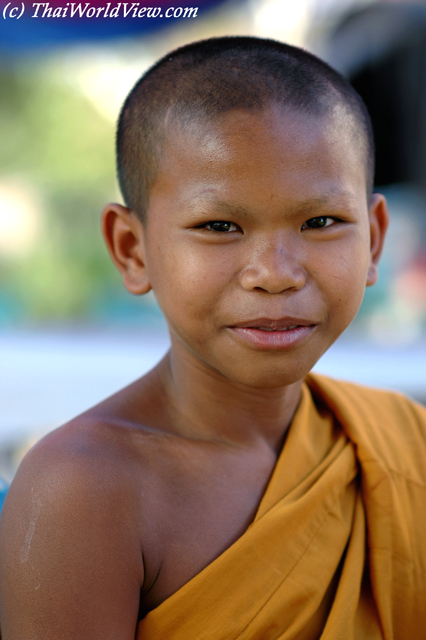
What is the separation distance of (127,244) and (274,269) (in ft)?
1.50

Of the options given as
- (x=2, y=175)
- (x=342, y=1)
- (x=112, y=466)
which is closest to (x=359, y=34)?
(x=342, y=1)

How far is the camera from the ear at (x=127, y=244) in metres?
1.44

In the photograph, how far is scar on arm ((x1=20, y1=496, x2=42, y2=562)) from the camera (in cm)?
110

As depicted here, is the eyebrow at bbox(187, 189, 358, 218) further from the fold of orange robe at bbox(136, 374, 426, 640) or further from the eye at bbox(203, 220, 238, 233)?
the fold of orange robe at bbox(136, 374, 426, 640)

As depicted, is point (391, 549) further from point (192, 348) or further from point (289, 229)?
point (289, 229)

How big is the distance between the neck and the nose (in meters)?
0.34

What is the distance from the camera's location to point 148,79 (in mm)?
1446

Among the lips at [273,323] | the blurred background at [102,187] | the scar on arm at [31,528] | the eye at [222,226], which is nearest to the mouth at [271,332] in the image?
the lips at [273,323]

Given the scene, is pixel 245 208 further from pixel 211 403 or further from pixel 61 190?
pixel 61 190

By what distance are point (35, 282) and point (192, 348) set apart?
450 centimetres

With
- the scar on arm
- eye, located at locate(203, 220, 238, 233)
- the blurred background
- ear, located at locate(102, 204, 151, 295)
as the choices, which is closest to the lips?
eye, located at locate(203, 220, 238, 233)

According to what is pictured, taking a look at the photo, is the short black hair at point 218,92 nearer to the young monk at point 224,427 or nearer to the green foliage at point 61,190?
the young monk at point 224,427

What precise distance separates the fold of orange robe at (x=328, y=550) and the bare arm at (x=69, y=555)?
0.13m

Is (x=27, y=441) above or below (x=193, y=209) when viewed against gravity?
below
